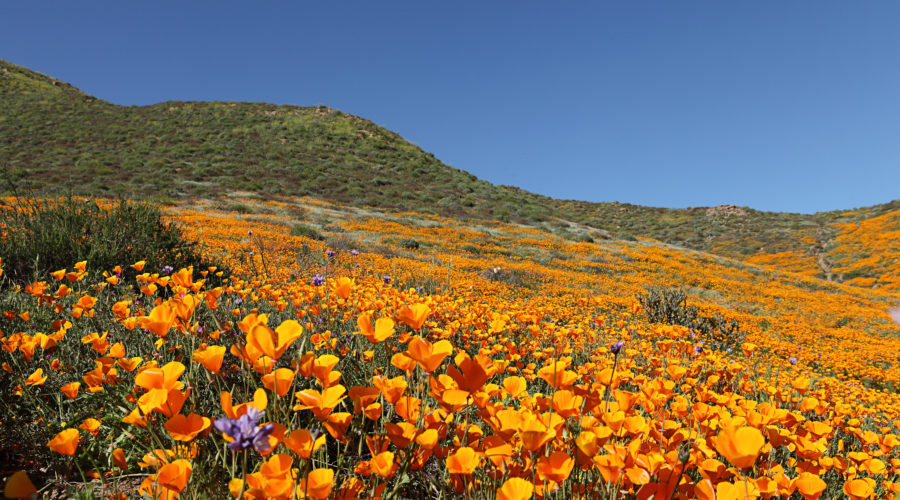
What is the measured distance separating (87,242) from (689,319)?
8.70 m

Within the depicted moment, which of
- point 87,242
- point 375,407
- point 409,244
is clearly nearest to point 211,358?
point 375,407

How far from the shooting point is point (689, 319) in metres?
7.20

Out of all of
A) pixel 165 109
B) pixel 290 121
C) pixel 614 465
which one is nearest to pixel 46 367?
pixel 614 465

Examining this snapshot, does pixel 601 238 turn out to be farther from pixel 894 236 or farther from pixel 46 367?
pixel 46 367

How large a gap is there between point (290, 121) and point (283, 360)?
141ft

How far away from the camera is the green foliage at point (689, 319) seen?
267 inches

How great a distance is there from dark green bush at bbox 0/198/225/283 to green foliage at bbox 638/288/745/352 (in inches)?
289

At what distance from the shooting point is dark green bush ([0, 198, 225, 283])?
4.17 metres

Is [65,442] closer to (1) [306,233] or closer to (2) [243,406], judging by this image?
(2) [243,406]

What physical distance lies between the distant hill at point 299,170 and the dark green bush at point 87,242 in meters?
14.5

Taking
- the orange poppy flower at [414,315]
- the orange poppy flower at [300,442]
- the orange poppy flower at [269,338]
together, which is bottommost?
the orange poppy flower at [300,442]

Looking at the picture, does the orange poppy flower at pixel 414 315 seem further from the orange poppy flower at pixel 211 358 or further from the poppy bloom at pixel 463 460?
the orange poppy flower at pixel 211 358

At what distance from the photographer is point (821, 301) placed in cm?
1353

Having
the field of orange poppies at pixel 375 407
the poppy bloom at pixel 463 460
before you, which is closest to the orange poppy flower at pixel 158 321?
the field of orange poppies at pixel 375 407
